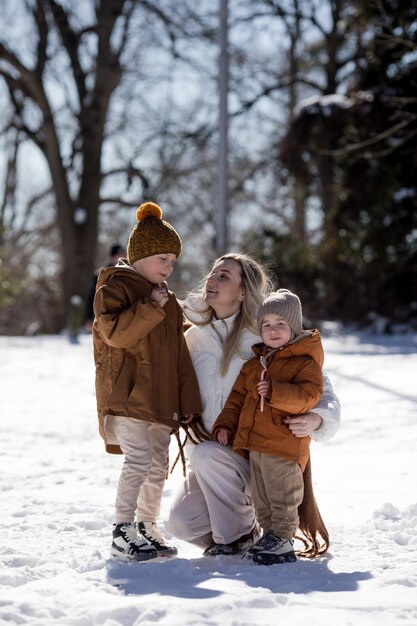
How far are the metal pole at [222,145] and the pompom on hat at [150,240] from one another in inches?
392

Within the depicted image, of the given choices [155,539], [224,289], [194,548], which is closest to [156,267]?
[224,289]

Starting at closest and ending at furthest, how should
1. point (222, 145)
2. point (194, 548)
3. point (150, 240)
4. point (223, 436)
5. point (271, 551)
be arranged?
1. point (271, 551)
2. point (223, 436)
3. point (150, 240)
4. point (194, 548)
5. point (222, 145)

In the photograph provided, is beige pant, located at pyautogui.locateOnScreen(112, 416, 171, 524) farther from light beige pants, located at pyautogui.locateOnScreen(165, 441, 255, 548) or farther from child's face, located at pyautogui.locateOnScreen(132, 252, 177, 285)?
child's face, located at pyautogui.locateOnScreen(132, 252, 177, 285)

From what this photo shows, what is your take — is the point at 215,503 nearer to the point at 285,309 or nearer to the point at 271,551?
the point at 271,551

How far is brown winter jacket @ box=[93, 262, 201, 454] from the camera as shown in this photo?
389 centimetres

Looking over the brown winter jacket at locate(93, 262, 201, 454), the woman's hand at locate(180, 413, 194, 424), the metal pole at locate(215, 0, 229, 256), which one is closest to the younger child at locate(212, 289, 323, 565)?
the woman's hand at locate(180, 413, 194, 424)

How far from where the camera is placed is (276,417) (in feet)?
12.8

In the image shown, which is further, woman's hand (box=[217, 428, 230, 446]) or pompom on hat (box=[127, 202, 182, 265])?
pompom on hat (box=[127, 202, 182, 265])

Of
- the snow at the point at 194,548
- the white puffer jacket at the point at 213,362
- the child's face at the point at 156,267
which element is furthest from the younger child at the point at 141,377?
the snow at the point at 194,548

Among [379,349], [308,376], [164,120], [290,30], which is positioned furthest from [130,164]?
[308,376]

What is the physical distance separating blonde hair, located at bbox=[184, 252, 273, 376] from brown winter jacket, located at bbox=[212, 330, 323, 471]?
0.75ft

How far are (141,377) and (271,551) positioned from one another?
94 cm

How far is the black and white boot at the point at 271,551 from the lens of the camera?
377 cm

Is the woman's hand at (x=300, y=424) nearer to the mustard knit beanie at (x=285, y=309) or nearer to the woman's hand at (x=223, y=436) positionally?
the woman's hand at (x=223, y=436)
